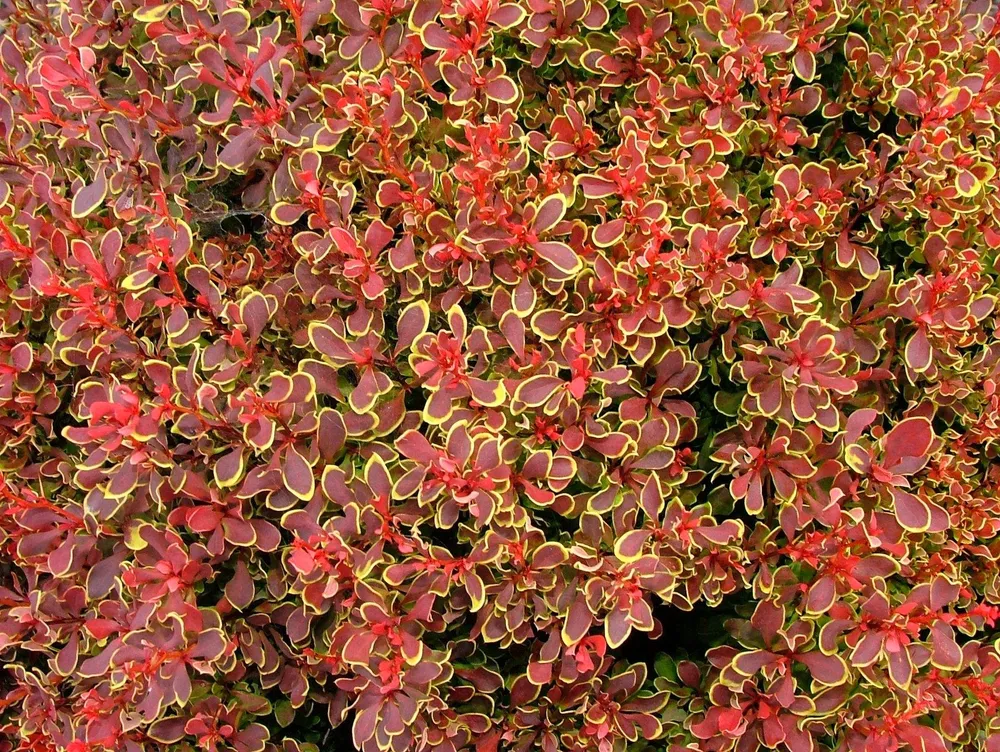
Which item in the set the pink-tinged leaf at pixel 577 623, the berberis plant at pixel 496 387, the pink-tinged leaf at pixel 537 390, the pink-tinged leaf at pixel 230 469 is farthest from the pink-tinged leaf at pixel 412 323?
the pink-tinged leaf at pixel 577 623

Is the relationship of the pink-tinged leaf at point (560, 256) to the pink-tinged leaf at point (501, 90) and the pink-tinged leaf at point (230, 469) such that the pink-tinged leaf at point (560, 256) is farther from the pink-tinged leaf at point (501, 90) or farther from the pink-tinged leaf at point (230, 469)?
the pink-tinged leaf at point (230, 469)

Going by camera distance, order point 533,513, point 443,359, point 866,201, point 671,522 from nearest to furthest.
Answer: point 443,359 → point 671,522 → point 533,513 → point 866,201

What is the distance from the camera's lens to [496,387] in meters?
1.64

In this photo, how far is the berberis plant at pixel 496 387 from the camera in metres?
1.66

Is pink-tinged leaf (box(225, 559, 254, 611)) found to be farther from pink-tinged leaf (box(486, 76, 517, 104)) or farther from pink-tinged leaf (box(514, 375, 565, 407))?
pink-tinged leaf (box(486, 76, 517, 104))

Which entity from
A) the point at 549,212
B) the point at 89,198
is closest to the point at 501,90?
the point at 549,212

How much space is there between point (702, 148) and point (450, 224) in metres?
0.63

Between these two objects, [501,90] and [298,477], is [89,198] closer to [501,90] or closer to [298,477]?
[298,477]

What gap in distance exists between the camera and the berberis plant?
1.66m

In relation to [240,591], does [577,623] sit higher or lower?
higher

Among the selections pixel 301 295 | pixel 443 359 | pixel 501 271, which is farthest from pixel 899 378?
pixel 301 295

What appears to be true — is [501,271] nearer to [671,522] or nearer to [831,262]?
[671,522]

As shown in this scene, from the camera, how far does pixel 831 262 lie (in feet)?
6.50

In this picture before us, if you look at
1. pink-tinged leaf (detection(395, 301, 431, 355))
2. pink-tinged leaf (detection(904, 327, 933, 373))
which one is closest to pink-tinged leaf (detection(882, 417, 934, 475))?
A: pink-tinged leaf (detection(904, 327, 933, 373))
